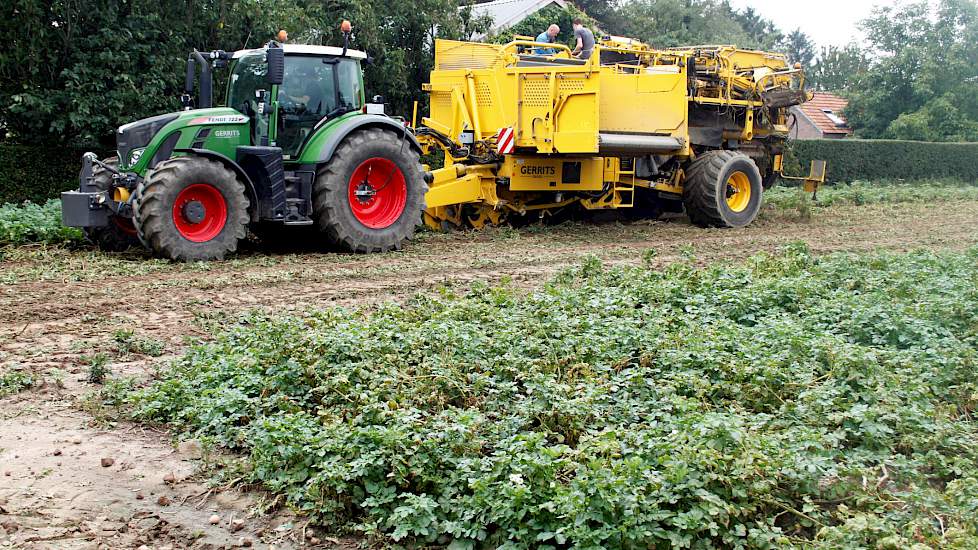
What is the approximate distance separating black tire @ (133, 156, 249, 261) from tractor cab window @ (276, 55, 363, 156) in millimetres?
928

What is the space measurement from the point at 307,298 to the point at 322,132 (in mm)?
3057

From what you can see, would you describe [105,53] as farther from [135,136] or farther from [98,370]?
[98,370]

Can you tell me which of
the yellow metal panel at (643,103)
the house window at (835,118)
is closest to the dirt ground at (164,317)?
the yellow metal panel at (643,103)

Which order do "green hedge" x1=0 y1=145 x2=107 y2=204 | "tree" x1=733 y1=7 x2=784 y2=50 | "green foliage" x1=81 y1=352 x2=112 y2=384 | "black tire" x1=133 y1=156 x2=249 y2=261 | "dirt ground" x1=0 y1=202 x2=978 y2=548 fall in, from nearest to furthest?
"dirt ground" x1=0 y1=202 x2=978 y2=548
"green foliage" x1=81 y1=352 x2=112 y2=384
"black tire" x1=133 y1=156 x2=249 y2=261
"green hedge" x1=0 y1=145 x2=107 y2=204
"tree" x1=733 y1=7 x2=784 y2=50

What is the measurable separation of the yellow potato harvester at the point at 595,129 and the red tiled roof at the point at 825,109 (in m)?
26.7

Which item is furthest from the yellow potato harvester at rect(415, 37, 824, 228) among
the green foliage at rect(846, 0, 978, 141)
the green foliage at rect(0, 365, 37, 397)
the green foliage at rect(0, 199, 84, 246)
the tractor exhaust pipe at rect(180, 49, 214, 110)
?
the green foliage at rect(846, 0, 978, 141)

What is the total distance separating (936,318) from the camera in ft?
22.2

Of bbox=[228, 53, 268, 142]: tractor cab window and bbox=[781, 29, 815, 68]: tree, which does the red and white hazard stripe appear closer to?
bbox=[228, 53, 268, 142]: tractor cab window

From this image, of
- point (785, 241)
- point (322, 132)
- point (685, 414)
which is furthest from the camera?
point (785, 241)

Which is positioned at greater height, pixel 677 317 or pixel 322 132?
pixel 322 132

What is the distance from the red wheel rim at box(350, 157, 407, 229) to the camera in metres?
11.3

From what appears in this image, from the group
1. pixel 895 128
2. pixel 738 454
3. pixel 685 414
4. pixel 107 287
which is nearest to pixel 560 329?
pixel 685 414

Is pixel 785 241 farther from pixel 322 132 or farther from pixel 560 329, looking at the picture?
pixel 560 329

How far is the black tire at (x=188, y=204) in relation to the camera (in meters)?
9.45
